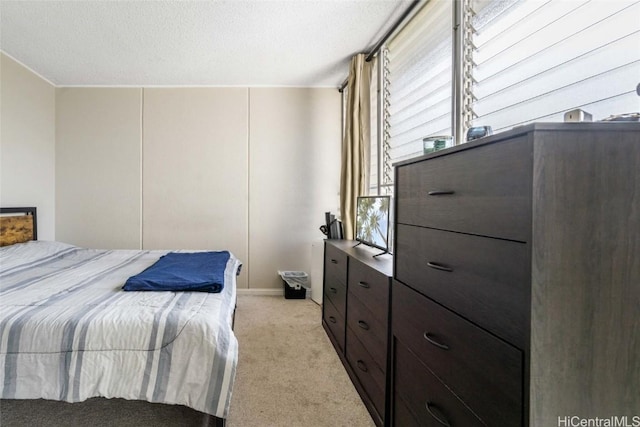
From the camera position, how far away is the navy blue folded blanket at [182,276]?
1.62 meters

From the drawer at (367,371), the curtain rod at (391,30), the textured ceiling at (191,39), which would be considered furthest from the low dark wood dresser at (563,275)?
the textured ceiling at (191,39)

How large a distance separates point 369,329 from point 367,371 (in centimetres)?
23

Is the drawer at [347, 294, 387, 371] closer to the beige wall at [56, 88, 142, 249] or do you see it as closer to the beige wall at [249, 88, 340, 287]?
the beige wall at [249, 88, 340, 287]

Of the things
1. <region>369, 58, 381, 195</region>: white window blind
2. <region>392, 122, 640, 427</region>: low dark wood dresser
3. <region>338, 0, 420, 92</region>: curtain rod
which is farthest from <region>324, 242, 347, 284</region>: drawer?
<region>338, 0, 420, 92</region>: curtain rod

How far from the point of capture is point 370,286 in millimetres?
1550

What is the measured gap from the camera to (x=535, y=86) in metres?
1.19

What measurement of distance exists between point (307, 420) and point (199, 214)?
274 centimetres

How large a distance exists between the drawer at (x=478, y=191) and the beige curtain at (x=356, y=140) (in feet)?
5.42

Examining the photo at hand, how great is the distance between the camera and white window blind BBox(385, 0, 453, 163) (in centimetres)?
178

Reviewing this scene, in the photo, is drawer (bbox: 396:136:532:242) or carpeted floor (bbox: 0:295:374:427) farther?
carpeted floor (bbox: 0:295:374:427)

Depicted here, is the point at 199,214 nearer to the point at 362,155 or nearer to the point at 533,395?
the point at 362,155

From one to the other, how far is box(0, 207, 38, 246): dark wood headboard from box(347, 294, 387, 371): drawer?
3.30 meters

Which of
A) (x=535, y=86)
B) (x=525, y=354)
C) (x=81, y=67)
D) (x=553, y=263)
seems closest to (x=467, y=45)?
(x=535, y=86)

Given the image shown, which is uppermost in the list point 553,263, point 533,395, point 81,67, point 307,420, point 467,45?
point 81,67
